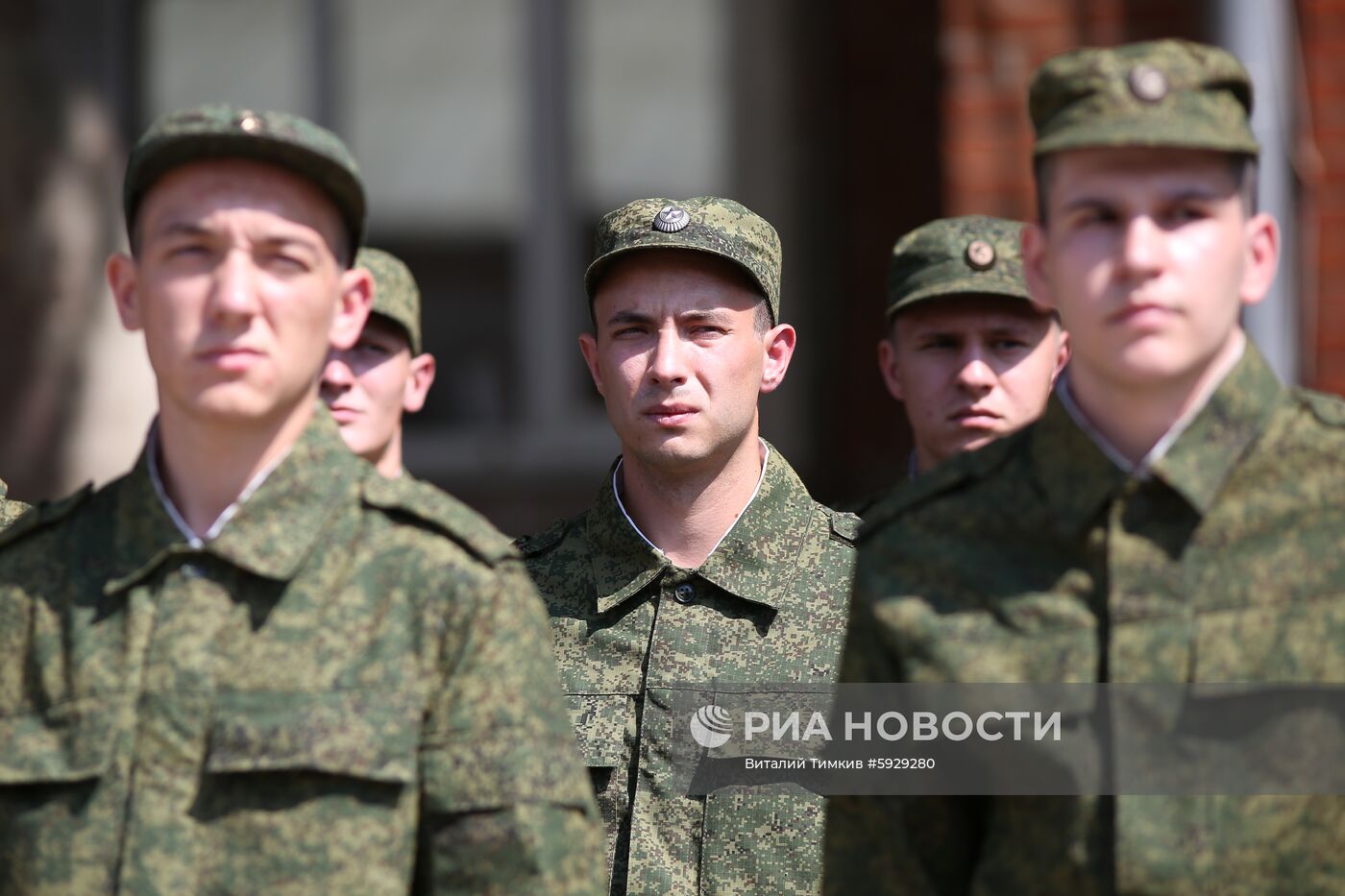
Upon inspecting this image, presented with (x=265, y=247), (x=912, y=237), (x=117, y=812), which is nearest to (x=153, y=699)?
(x=117, y=812)

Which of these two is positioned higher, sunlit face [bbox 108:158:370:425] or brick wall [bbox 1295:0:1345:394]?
brick wall [bbox 1295:0:1345:394]

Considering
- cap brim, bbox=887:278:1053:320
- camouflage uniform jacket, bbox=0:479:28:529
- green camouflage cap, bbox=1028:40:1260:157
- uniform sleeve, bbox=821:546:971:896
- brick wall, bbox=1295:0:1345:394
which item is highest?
brick wall, bbox=1295:0:1345:394

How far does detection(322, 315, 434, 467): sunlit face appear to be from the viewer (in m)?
4.18

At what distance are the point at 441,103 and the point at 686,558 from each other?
4.84 m

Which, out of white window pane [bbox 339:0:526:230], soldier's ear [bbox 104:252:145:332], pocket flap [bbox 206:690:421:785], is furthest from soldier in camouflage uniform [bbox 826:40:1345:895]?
white window pane [bbox 339:0:526:230]

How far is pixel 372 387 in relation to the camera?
4.26 metres

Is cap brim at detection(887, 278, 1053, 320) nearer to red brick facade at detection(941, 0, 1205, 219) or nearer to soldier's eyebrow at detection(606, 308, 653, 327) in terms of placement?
soldier's eyebrow at detection(606, 308, 653, 327)

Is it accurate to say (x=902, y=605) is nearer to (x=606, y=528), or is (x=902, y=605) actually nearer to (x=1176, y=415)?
(x=1176, y=415)

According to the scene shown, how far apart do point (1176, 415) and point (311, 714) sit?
1.23 meters

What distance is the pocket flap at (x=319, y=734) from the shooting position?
2.47 meters

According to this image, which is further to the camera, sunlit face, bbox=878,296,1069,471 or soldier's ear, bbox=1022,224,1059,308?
sunlit face, bbox=878,296,1069,471

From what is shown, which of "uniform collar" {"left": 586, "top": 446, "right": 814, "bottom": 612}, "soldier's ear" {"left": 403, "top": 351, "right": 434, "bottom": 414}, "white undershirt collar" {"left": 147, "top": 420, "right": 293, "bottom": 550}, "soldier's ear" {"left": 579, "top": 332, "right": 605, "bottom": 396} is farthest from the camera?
"soldier's ear" {"left": 403, "top": 351, "right": 434, "bottom": 414}

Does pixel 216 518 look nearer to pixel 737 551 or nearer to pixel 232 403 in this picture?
pixel 232 403

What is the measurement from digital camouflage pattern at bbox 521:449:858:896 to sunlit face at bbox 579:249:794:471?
0.16 m
